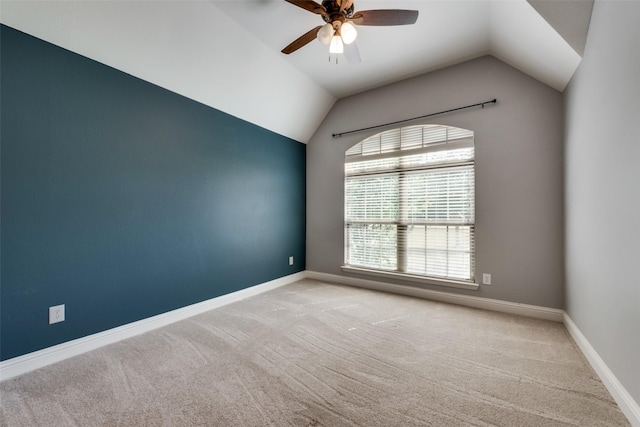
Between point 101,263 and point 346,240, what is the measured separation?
2977mm

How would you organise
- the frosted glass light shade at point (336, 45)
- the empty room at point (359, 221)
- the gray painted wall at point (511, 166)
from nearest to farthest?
the empty room at point (359, 221)
the frosted glass light shade at point (336, 45)
the gray painted wall at point (511, 166)

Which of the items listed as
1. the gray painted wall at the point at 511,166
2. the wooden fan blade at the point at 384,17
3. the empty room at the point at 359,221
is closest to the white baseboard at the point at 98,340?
the empty room at the point at 359,221

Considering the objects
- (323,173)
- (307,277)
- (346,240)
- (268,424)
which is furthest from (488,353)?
(323,173)

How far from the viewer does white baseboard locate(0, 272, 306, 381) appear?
177cm

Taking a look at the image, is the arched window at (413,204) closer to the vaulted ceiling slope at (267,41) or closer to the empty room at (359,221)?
the empty room at (359,221)

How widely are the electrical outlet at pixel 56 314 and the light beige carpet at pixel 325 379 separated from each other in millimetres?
325

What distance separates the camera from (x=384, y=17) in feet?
6.27

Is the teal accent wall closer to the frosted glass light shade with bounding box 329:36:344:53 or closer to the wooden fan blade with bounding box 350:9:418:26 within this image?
the frosted glass light shade with bounding box 329:36:344:53

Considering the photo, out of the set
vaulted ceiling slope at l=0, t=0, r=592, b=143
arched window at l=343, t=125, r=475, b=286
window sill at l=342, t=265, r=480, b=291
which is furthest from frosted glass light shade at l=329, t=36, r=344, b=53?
window sill at l=342, t=265, r=480, b=291

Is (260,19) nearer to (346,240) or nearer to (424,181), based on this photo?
(424,181)

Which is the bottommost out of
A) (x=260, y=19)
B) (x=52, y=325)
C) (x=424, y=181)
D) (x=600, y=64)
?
(x=52, y=325)

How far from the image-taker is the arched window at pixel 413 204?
3.12 metres

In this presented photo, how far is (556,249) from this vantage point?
2604 mm

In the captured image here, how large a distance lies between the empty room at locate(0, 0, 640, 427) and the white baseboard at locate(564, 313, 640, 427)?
0.06ft
